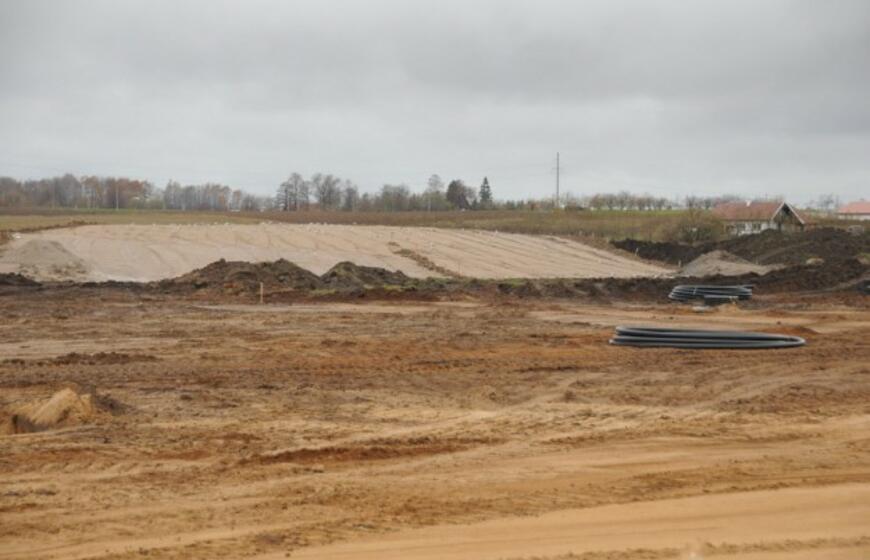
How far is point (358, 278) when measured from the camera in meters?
33.0

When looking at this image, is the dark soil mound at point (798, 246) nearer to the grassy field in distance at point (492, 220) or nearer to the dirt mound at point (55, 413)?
the grassy field in distance at point (492, 220)

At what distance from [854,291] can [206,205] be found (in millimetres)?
115483

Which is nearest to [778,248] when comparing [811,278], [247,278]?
[811,278]

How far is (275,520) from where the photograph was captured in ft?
24.4

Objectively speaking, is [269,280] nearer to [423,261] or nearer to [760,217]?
[423,261]

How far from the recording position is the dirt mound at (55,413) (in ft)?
34.8

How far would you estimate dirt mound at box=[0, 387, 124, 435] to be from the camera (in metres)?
10.6

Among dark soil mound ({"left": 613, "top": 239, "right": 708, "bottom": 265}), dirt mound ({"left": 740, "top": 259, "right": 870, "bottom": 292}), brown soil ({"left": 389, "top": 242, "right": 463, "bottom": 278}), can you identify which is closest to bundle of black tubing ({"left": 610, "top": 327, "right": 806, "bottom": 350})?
dirt mound ({"left": 740, "top": 259, "right": 870, "bottom": 292})

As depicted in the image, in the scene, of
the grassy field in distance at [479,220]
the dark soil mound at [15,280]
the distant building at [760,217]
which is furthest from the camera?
the distant building at [760,217]

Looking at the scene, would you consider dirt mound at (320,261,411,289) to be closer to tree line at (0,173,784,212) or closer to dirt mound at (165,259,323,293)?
dirt mound at (165,259,323,293)

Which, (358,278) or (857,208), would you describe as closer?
(358,278)

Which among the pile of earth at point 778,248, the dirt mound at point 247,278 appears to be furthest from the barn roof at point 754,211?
the dirt mound at point 247,278

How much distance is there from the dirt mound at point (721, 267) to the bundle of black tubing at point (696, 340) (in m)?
20.9

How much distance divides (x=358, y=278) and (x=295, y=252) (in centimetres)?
1352
